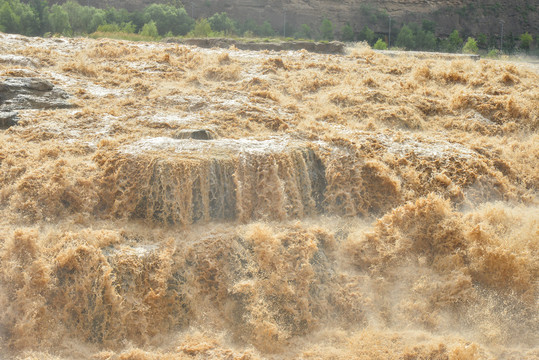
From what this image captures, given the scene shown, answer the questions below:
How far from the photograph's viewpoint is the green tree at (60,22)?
21.8m

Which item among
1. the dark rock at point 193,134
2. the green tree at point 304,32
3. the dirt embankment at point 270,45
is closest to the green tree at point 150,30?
the dirt embankment at point 270,45

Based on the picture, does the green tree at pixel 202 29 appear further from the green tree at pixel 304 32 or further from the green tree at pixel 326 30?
the green tree at pixel 326 30

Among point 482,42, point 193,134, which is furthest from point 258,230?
point 482,42

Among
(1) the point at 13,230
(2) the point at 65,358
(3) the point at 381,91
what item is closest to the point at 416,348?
(2) the point at 65,358

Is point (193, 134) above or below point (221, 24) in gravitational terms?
below

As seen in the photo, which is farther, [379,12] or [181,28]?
[379,12]

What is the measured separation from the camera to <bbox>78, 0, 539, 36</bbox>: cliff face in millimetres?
29688

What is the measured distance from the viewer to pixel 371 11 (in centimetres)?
3127

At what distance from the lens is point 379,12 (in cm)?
3150

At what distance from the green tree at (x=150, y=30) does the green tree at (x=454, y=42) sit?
48.7 ft

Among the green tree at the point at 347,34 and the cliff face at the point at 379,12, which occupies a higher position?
the cliff face at the point at 379,12

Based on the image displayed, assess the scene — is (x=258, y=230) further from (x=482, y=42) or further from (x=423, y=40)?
(x=482, y=42)

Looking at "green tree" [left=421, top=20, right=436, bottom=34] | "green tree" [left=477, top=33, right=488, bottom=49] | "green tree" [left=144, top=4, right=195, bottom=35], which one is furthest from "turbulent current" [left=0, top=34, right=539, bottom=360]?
"green tree" [left=477, top=33, right=488, bottom=49]

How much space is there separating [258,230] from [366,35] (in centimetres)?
2522
